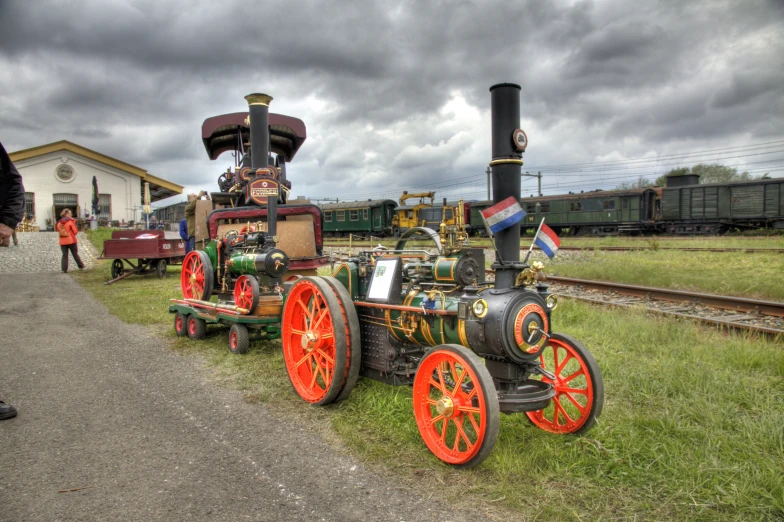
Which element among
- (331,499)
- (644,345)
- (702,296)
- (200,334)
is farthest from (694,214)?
(331,499)

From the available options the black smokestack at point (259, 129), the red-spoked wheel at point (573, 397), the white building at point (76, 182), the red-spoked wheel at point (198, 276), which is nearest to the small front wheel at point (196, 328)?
the red-spoked wheel at point (198, 276)

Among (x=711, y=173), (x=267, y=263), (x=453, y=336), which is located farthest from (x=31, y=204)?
(x=711, y=173)

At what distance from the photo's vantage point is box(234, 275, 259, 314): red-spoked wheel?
5.46 m

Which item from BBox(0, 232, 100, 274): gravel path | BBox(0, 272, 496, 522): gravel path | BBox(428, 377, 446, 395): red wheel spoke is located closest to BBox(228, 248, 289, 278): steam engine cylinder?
BBox(0, 272, 496, 522): gravel path

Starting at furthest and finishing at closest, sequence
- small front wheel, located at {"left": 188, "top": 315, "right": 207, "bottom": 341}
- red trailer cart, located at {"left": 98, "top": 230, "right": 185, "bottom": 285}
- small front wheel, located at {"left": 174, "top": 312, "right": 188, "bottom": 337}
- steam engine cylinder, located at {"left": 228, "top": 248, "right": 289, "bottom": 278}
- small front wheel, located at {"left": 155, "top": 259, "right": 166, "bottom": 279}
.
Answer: small front wheel, located at {"left": 155, "top": 259, "right": 166, "bottom": 279}, red trailer cart, located at {"left": 98, "top": 230, "right": 185, "bottom": 285}, small front wheel, located at {"left": 174, "top": 312, "right": 188, "bottom": 337}, small front wheel, located at {"left": 188, "top": 315, "right": 207, "bottom": 341}, steam engine cylinder, located at {"left": 228, "top": 248, "right": 289, "bottom": 278}

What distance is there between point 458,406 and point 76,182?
35.5 metres

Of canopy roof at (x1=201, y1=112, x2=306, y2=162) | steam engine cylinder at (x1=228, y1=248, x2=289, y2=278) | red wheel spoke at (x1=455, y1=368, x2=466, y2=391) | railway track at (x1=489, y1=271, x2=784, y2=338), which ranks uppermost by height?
canopy roof at (x1=201, y1=112, x2=306, y2=162)

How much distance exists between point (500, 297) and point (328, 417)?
63.4 inches

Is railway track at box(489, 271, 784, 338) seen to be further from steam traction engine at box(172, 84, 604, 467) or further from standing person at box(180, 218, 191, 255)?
standing person at box(180, 218, 191, 255)

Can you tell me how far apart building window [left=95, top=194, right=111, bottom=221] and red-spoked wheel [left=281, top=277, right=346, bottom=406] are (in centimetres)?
3255

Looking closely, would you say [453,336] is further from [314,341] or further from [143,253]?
[143,253]

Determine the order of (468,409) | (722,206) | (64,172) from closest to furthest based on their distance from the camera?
(468,409)
(722,206)
(64,172)

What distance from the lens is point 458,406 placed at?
2.87 metres

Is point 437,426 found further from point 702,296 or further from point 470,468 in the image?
point 702,296
